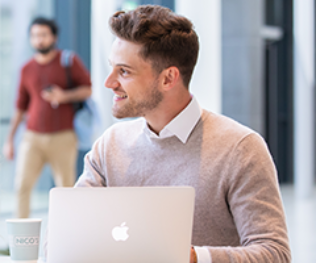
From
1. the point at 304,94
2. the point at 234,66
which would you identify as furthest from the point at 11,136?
the point at 304,94

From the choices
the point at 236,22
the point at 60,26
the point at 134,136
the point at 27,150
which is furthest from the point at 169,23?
the point at 236,22

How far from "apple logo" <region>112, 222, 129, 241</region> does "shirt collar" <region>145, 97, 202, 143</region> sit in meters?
0.58

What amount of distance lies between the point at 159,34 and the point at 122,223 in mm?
768

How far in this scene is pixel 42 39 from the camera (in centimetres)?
409

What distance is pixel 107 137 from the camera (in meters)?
1.87

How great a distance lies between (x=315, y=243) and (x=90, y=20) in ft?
10.3

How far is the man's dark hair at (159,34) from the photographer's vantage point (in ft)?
5.70

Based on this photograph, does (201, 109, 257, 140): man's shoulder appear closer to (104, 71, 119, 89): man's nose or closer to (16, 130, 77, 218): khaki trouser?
(104, 71, 119, 89): man's nose

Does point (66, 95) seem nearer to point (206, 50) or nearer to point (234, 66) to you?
point (206, 50)

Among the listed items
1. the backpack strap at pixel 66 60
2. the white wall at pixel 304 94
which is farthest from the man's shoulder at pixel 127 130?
the white wall at pixel 304 94

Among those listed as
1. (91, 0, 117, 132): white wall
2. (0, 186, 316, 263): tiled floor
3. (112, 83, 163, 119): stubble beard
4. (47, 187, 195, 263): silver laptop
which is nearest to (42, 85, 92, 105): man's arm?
(0, 186, 316, 263): tiled floor

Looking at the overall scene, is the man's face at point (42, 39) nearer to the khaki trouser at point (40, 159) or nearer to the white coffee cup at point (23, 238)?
the khaki trouser at point (40, 159)

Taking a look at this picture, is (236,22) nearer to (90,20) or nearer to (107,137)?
(90,20)

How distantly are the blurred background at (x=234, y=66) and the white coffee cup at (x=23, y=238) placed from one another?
8.30ft
